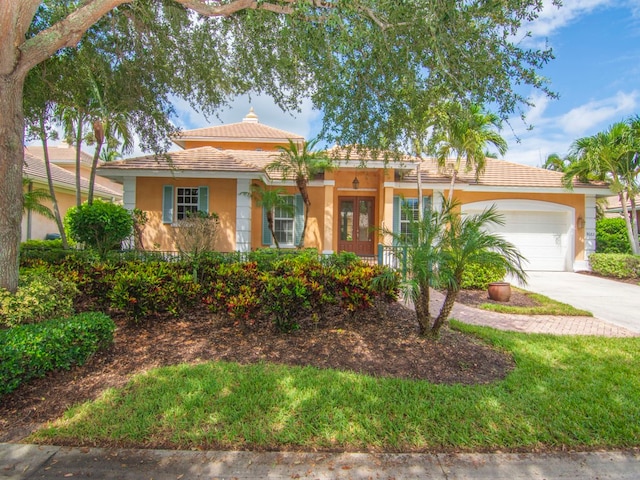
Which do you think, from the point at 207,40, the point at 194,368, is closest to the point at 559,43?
the point at 207,40

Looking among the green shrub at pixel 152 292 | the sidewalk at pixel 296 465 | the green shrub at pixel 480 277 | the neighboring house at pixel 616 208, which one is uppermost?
the neighboring house at pixel 616 208

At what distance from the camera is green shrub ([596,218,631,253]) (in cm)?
1578

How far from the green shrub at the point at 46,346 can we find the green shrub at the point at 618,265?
53.9 ft

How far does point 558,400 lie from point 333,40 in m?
5.28

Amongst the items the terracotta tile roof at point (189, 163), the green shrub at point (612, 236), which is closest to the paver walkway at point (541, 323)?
the terracotta tile roof at point (189, 163)

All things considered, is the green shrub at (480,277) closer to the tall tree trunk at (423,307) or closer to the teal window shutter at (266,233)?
the tall tree trunk at (423,307)

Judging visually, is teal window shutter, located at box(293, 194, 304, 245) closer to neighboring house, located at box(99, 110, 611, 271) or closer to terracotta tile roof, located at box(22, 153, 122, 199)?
neighboring house, located at box(99, 110, 611, 271)

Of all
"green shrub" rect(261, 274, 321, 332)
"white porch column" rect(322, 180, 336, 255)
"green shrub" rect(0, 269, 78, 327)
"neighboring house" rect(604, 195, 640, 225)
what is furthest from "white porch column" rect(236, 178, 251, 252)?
"neighboring house" rect(604, 195, 640, 225)

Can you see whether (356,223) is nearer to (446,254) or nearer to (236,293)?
(236,293)

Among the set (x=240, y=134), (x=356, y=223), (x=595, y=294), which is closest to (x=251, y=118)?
(x=240, y=134)

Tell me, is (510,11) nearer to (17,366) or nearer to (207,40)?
(207,40)

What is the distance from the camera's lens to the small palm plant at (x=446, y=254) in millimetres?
4820

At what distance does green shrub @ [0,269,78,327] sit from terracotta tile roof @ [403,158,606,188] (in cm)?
1206

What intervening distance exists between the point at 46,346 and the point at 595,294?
12.8 meters
